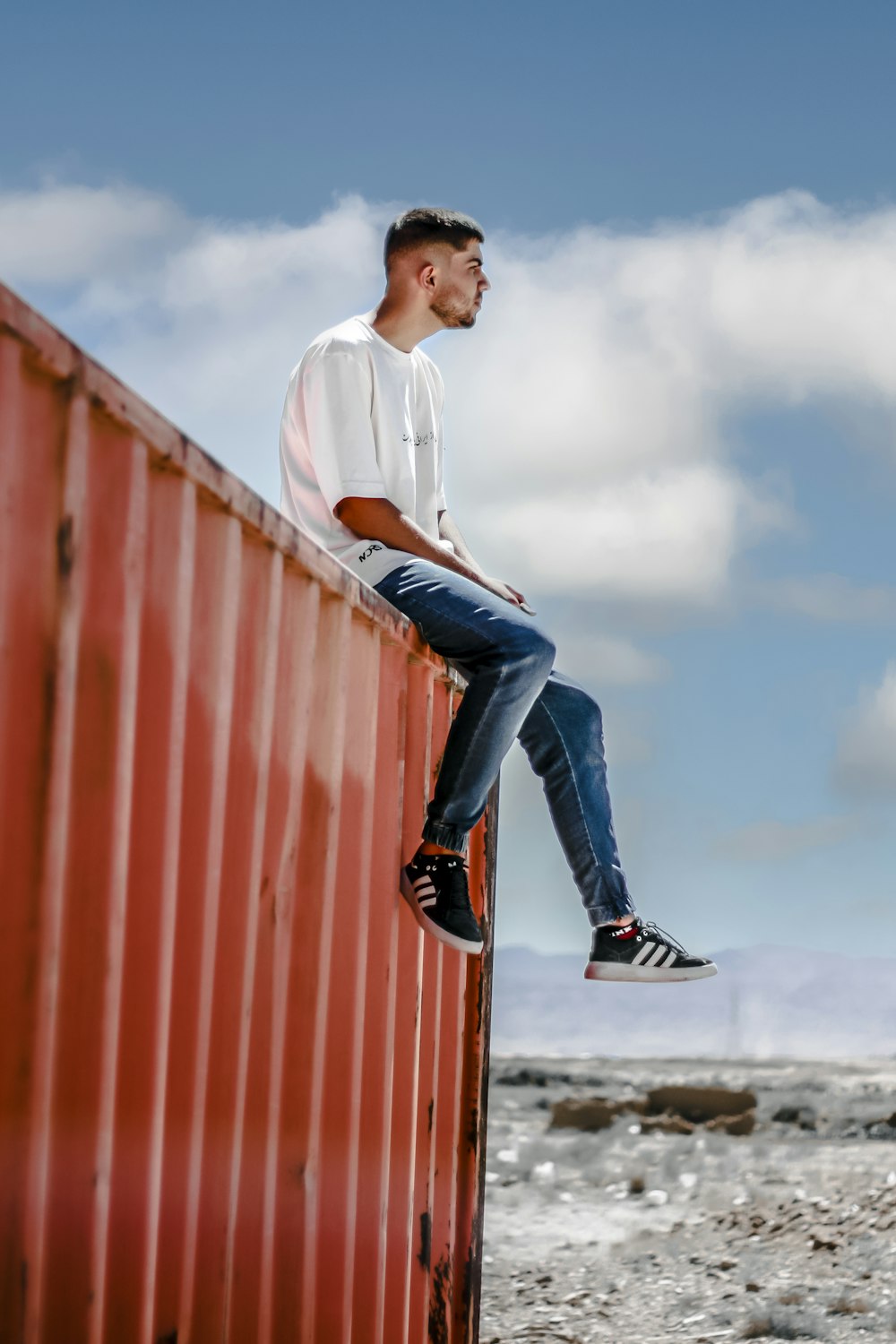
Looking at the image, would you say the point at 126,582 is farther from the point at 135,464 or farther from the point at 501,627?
the point at 501,627

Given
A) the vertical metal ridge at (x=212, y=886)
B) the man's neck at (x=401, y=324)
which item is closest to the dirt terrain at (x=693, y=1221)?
the vertical metal ridge at (x=212, y=886)

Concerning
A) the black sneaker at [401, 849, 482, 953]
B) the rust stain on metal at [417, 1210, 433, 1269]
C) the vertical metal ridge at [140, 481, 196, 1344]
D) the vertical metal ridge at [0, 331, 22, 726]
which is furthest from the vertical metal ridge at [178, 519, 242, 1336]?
the rust stain on metal at [417, 1210, 433, 1269]

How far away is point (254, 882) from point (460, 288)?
1.88 m

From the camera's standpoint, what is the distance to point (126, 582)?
1.93 m

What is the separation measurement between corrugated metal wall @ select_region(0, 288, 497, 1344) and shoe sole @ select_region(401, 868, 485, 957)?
0.05 m

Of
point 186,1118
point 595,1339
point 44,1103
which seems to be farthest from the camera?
point 595,1339

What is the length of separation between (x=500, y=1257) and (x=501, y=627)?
6.09 meters

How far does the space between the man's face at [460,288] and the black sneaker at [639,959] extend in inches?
65.5

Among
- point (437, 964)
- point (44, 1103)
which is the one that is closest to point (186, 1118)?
point (44, 1103)

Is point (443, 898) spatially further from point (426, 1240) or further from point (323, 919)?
point (426, 1240)

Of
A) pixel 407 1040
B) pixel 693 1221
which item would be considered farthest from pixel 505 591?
pixel 693 1221

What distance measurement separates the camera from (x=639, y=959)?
3365 millimetres

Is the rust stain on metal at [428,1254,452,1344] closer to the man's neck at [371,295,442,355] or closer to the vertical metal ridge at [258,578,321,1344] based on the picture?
the vertical metal ridge at [258,578,321,1344]

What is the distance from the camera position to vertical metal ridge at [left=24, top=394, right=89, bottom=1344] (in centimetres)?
169
